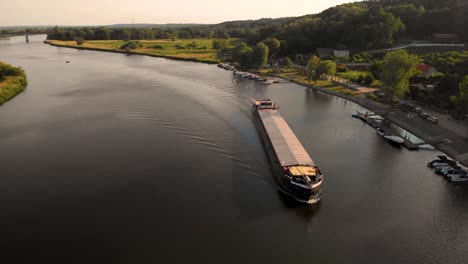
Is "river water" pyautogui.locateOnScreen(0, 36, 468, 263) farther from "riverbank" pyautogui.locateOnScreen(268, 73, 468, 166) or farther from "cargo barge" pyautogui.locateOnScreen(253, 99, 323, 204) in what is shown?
"riverbank" pyautogui.locateOnScreen(268, 73, 468, 166)

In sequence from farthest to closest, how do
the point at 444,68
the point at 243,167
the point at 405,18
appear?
the point at 405,18 < the point at 444,68 < the point at 243,167

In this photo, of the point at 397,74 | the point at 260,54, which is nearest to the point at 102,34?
the point at 260,54

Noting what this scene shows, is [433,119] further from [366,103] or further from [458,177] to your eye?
[458,177]

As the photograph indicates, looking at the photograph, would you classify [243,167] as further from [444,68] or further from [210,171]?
[444,68]

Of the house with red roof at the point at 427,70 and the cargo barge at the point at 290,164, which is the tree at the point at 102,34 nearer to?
the house with red roof at the point at 427,70

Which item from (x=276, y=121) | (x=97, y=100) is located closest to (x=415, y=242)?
(x=276, y=121)
